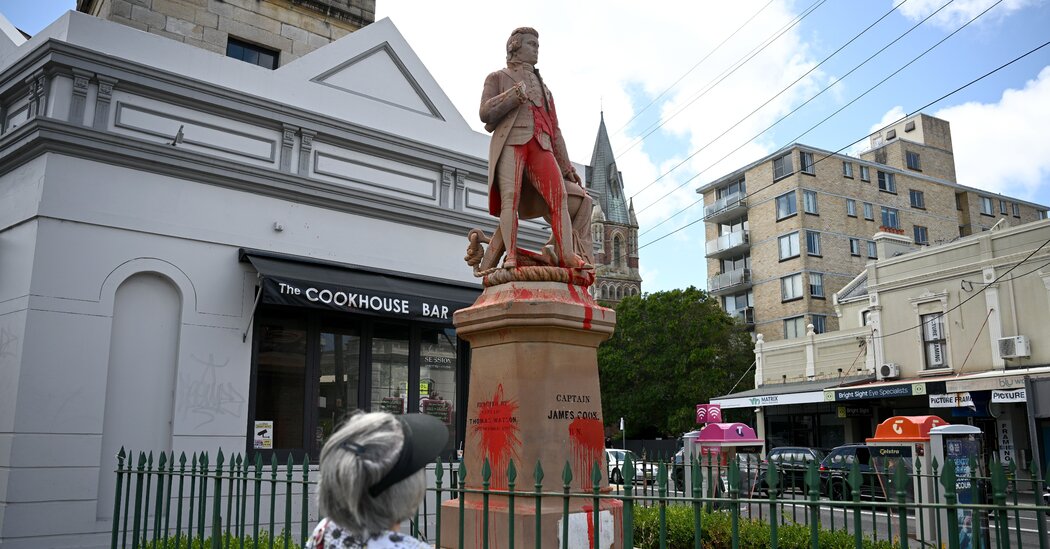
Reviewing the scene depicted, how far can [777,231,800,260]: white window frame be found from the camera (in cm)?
4250

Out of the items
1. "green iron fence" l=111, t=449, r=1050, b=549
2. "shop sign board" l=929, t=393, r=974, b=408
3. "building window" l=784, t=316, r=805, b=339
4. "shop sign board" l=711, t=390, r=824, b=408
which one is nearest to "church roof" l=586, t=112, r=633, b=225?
"building window" l=784, t=316, r=805, b=339

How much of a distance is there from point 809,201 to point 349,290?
117 feet

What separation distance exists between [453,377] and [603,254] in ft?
255

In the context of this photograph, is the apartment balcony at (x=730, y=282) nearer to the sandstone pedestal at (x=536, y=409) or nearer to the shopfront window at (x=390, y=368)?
the shopfront window at (x=390, y=368)

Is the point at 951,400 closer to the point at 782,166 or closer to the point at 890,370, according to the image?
the point at 890,370

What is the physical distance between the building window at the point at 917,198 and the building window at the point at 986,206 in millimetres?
4630

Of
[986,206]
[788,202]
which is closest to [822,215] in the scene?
[788,202]

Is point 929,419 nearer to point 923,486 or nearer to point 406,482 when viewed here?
point 923,486

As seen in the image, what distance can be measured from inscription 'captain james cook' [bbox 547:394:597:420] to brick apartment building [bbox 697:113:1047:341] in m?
36.9

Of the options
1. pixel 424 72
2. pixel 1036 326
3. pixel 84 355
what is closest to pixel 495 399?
pixel 84 355

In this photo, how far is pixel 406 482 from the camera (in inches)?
99.0

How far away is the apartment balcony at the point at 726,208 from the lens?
46188mm

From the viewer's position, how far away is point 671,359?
43.3 meters

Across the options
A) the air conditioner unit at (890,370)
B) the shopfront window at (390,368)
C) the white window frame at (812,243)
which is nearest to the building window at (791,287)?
the white window frame at (812,243)
